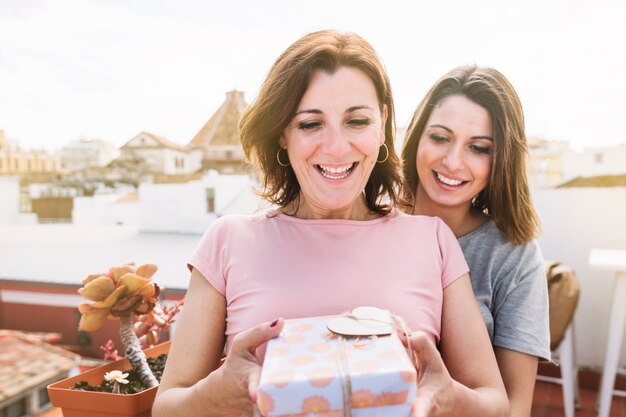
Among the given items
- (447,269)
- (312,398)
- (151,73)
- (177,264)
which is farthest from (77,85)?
(312,398)

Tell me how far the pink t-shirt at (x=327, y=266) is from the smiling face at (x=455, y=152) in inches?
10.3

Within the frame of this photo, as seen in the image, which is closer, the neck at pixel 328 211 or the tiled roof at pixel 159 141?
the neck at pixel 328 211

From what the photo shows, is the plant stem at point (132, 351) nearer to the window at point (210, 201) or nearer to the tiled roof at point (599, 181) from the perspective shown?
the window at point (210, 201)

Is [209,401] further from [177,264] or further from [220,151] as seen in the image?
[220,151]

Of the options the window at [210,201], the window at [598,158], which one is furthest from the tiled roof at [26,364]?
the window at [598,158]

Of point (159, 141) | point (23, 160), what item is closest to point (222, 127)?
point (159, 141)

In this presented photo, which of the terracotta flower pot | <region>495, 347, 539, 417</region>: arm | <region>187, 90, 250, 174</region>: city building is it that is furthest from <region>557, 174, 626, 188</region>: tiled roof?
the terracotta flower pot

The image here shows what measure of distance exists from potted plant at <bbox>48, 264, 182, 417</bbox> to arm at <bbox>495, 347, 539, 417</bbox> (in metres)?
0.88

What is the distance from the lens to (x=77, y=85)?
190 inches

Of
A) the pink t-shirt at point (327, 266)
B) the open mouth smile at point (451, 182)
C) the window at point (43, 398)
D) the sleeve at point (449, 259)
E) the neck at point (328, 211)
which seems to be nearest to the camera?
the pink t-shirt at point (327, 266)

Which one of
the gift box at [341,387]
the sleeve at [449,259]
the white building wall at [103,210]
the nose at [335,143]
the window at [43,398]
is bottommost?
the window at [43,398]

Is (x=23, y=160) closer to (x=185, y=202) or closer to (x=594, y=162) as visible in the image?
(x=185, y=202)

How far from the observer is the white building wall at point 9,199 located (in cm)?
492

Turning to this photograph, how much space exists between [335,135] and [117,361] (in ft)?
2.87
